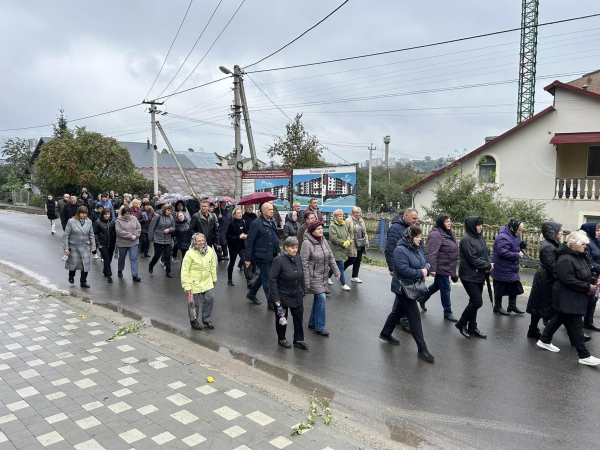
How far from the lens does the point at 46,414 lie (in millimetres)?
4281

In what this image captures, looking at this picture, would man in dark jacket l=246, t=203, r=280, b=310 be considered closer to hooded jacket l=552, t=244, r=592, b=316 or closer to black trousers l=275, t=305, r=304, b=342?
black trousers l=275, t=305, r=304, b=342

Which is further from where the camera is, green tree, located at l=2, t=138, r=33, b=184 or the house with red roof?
green tree, located at l=2, t=138, r=33, b=184

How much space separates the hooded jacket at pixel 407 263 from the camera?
5918mm

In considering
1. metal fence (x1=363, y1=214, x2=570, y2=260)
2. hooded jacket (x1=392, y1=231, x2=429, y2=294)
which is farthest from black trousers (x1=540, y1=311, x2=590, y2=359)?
metal fence (x1=363, y1=214, x2=570, y2=260)

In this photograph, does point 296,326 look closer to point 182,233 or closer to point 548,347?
point 548,347

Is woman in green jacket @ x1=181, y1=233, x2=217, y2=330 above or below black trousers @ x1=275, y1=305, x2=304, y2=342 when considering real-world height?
above

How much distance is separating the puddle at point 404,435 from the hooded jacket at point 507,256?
4137 millimetres

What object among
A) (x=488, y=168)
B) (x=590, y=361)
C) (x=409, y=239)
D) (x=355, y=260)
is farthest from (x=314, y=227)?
(x=488, y=168)

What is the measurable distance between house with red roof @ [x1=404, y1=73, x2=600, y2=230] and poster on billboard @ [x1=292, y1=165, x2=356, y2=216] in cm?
602

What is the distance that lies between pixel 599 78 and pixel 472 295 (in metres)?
37.9

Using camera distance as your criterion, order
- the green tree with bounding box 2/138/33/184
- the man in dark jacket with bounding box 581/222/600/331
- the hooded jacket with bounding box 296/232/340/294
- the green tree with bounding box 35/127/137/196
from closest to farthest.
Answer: the hooded jacket with bounding box 296/232/340/294
the man in dark jacket with bounding box 581/222/600/331
the green tree with bounding box 35/127/137/196
the green tree with bounding box 2/138/33/184

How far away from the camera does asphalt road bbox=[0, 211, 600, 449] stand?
430 cm

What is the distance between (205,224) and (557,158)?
1690 cm

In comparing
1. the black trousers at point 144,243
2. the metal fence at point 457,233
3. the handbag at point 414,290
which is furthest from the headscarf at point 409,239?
the black trousers at point 144,243
